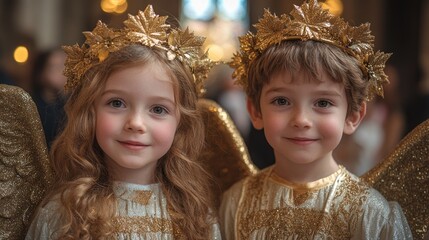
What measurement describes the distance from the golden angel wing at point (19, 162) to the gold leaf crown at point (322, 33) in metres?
0.84

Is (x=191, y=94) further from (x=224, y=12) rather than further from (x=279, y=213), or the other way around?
(x=224, y=12)

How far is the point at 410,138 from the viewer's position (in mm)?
2639

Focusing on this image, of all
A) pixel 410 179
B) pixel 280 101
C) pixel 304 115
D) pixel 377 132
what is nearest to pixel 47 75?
pixel 280 101

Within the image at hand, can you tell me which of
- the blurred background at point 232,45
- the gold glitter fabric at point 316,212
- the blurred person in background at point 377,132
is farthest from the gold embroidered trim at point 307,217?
the blurred person in background at point 377,132

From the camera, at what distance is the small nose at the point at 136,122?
2396mm

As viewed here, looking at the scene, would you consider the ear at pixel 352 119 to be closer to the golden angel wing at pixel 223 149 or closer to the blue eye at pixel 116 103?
the golden angel wing at pixel 223 149

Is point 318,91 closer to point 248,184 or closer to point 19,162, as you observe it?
point 248,184

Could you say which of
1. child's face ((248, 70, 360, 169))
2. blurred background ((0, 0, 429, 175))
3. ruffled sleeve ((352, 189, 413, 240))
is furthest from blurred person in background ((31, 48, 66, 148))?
ruffled sleeve ((352, 189, 413, 240))

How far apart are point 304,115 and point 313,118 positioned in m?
0.04

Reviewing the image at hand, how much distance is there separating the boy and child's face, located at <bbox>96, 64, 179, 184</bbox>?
37cm

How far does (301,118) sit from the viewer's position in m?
2.46

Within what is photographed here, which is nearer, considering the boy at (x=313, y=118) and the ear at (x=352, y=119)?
the boy at (x=313, y=118)

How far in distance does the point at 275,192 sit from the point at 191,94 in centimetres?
46

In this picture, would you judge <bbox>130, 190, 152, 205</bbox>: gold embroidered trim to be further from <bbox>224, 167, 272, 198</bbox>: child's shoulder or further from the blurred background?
the blurred background
